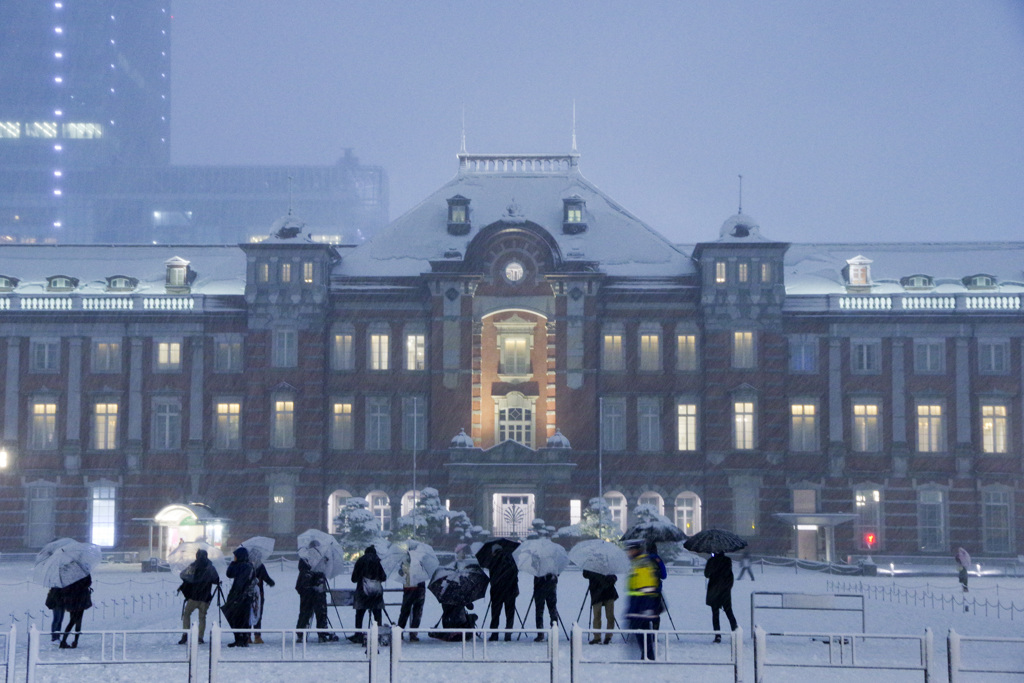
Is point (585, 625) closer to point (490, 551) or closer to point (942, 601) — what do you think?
point (490, 551)

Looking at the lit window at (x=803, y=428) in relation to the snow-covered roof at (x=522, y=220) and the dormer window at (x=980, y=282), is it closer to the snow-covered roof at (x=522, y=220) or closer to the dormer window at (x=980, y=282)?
the snow-covered roof at (x=522, y=220)

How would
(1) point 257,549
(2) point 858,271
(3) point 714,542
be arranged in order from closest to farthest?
(1) point 257,549 → (3) point 714,542 → (2) point 858,271

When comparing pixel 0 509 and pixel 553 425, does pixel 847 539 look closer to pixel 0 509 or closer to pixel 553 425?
pixel 553 425

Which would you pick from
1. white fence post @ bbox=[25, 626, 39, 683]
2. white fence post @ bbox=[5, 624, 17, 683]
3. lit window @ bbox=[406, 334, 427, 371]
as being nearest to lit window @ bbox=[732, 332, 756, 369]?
lit window @ bbox=[406, 334, 427, 371]

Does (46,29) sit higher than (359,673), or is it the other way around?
(46,29)

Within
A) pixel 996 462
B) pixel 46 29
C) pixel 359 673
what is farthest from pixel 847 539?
pixel 46 29

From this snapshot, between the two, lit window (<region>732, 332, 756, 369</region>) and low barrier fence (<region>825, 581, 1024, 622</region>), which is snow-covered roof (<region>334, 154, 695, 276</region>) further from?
low barrier fence (<region>825, 581, 1024, 622</region>)

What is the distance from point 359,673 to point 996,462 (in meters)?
39.3

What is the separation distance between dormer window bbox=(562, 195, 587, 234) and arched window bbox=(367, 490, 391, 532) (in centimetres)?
1441

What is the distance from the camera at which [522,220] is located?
161 ft

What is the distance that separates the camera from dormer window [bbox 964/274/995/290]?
50.8 metres

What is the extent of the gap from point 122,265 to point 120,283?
254 cm

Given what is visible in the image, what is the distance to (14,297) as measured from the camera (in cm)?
5072

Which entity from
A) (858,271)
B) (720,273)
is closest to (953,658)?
(720,273)
